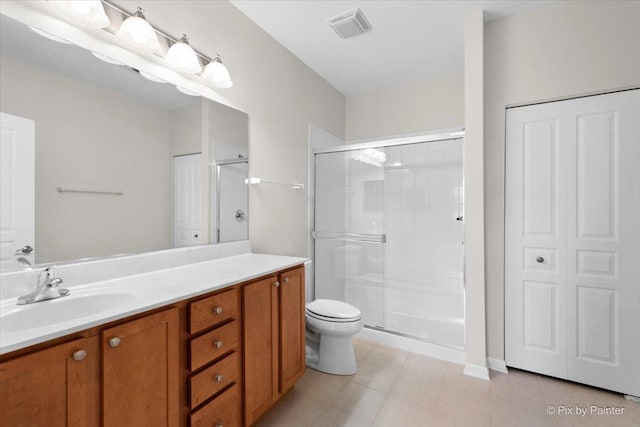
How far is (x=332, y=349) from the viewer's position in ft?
6.90

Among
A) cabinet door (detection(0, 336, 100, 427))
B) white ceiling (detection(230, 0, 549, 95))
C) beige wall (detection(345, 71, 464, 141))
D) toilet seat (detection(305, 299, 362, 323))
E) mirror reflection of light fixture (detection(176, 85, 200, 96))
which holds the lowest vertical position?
toilet seat (detection(305, 299, 362, 323))

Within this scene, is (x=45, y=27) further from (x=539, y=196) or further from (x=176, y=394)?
(x=539, y=196)

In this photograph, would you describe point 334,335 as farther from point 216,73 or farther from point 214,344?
point 216,73

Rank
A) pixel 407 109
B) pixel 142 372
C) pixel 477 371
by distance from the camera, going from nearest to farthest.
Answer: pixel 142 372, pixel 477 371, pixel 407 109

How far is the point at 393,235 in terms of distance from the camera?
9.98ft

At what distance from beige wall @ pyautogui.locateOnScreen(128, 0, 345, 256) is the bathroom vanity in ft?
2.23

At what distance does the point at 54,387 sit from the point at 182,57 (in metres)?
1.53

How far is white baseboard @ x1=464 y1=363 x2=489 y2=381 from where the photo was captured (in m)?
2.05

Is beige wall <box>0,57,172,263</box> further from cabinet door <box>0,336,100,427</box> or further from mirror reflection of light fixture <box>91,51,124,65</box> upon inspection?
cabinet door <box>0,336,100,427</box>

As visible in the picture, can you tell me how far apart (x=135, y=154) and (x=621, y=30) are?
3.00 m

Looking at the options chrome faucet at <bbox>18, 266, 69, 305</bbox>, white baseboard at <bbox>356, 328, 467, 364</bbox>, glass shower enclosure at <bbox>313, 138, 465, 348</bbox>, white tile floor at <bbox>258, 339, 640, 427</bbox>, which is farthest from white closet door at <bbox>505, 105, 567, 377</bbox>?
chrome faucet at <bbox>18, 266, 69, 305</bbox>

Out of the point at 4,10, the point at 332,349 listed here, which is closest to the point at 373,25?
the point at 4,10

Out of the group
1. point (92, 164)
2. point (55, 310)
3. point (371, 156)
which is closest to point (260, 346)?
point (55, 310)

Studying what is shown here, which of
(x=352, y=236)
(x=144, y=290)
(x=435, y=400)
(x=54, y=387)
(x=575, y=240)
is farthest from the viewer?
(x=352, y=236)
